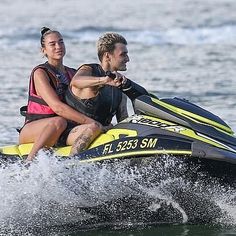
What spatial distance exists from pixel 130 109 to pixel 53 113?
563 cm

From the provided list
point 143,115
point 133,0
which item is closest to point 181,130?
point 143,115

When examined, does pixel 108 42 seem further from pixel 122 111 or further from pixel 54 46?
pixel 122 111

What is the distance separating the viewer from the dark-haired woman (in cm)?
697

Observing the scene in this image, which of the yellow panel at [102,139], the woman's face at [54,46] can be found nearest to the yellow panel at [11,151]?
the yellow panel at [102,139]

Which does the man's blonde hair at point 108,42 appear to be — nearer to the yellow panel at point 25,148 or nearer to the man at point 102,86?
the man at point 102,86

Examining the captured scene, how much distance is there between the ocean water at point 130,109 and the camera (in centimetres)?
670

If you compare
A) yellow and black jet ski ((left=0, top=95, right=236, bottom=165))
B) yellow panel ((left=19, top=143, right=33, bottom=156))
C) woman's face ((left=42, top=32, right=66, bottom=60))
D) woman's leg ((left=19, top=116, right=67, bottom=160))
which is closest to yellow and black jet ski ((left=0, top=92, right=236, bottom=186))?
yellow and black jet ski ((left=0, top=95, right=236, bottom=165))

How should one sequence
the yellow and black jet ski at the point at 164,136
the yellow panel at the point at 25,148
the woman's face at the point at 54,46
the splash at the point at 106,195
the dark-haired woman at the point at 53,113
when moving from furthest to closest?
the woman's face at the point at 54,46
the yellow panel at the point at 25,148
the dark-haired woman at the point at 53,113
the splash at the point at 106,195
the yellow and black jet ski at the point at 164,136

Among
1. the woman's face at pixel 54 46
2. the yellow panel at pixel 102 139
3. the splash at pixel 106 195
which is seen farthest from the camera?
the woman's face at pixel 54 46

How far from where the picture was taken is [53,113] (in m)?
7.25

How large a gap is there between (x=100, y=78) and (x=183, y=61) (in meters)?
14.2

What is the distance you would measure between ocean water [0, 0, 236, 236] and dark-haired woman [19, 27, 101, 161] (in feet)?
0.74

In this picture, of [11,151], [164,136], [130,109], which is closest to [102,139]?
[164,136]

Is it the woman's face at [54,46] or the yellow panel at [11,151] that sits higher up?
the woman's face at [54,46]
